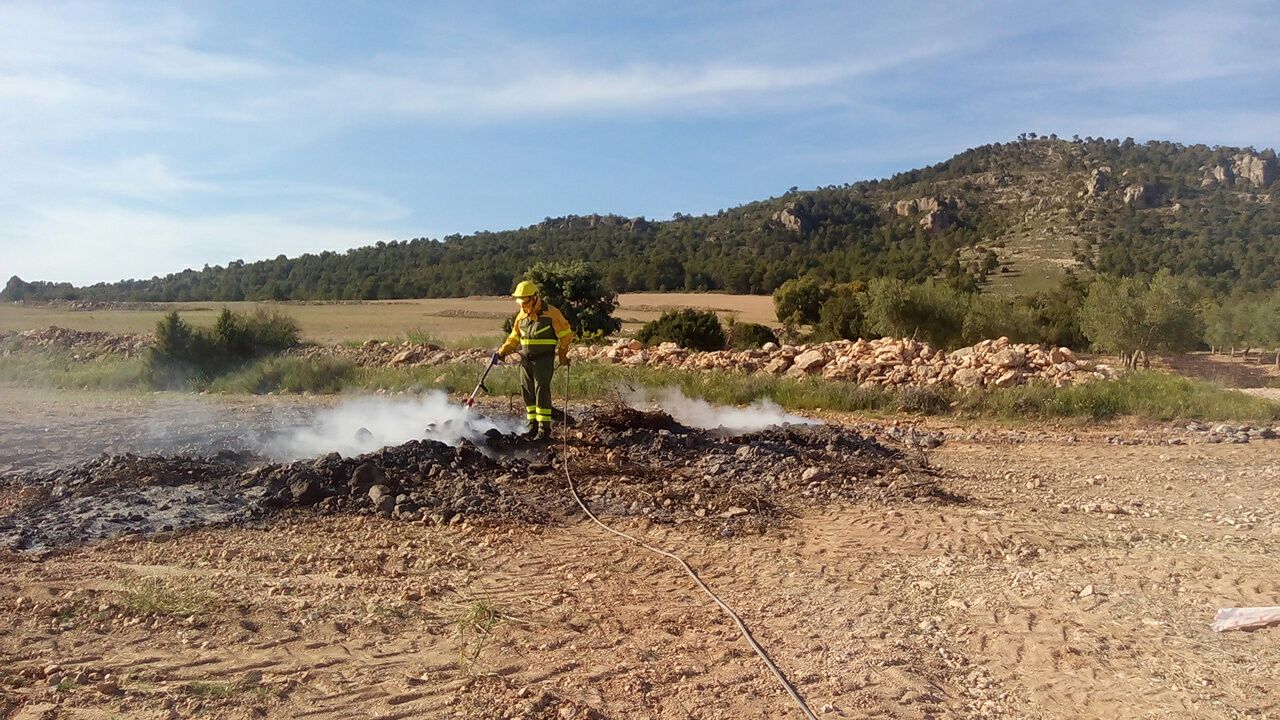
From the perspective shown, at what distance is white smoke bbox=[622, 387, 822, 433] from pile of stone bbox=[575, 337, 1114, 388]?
249cm

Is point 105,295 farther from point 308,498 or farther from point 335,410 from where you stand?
point 308,498

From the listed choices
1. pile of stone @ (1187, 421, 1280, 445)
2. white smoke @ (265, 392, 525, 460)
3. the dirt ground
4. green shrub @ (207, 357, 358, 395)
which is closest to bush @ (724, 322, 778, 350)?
green shrub @ (207, 357, 358, 395)

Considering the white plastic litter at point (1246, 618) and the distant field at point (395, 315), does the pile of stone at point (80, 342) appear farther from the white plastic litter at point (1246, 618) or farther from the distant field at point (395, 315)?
the white plastic litter at point (1246, 618)

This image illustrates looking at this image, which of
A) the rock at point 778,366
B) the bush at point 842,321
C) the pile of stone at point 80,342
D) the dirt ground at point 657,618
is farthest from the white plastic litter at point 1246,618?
the bush at point 842,321

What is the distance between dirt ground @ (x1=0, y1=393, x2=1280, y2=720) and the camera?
13.5ft

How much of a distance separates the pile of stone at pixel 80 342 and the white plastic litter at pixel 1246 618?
25.0 metres

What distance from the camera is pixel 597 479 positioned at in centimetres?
870

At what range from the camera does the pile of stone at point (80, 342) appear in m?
24.9

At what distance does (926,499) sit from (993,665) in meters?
3.70

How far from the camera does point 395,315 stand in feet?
157

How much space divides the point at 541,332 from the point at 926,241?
235 feet

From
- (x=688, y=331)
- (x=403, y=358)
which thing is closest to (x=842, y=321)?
(x=688, y=331)

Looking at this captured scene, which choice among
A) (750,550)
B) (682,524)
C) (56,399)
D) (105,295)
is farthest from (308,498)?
(105,295)

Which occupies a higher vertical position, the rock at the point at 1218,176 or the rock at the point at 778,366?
the rock at the point at 1218,176
